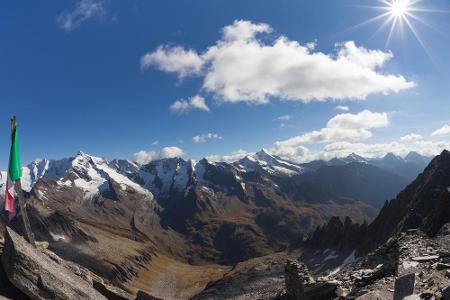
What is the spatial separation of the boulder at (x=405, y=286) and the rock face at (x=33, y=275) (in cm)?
1356

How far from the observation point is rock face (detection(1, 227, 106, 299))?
18.3 metres

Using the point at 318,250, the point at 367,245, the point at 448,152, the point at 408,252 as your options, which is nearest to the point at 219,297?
the point at 367,245

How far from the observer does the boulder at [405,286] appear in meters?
16.6

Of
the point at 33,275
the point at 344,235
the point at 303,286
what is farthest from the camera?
the point at 344,235

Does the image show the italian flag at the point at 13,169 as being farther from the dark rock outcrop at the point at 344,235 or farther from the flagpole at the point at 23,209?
the dark rock outcrop at the point at 344,235

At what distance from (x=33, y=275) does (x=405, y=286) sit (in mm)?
15170

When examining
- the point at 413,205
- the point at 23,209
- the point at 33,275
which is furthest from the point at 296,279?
the point at 413,205

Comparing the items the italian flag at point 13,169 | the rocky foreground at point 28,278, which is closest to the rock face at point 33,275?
the rocky foreground at point 28,278

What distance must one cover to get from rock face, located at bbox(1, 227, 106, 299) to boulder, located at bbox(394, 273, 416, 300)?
44.5ft

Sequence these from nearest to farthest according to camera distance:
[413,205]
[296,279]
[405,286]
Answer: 1. [405,286]
2. [296,279]
3. [413,205]

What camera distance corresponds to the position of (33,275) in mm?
18656

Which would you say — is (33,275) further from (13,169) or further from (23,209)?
(13,169)

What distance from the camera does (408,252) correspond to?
35156mm

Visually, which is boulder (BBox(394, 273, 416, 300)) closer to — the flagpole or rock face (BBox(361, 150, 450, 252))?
the flagpole
